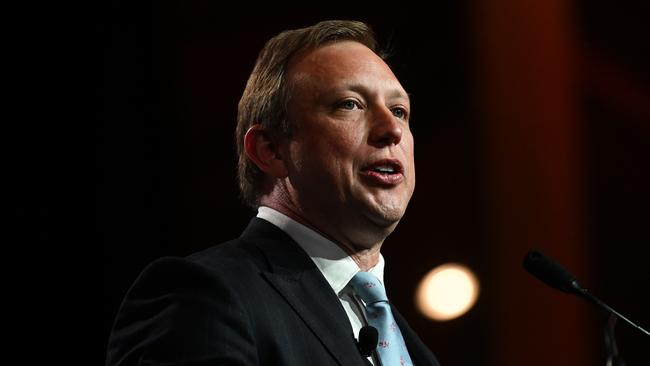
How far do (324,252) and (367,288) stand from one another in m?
0.12

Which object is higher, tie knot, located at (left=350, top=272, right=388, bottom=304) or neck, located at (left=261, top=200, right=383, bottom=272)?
neck, located at (left=261, top=200, right=383, bottom=272)

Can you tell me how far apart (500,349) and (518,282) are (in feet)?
0.97

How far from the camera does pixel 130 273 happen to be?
326cm

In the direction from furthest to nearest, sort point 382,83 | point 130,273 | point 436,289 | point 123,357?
point 436,289, point 130,273, point 382,83, point 123,357

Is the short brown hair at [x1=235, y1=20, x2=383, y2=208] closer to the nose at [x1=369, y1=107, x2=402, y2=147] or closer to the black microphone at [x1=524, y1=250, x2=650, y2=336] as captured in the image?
the nose at [x1=369, y1=107, x2=402, y2=147]

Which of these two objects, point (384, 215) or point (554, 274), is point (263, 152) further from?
point (554, 274)

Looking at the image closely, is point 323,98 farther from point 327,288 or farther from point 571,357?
point 571,357

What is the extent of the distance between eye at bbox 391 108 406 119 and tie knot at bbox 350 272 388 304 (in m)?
0.40

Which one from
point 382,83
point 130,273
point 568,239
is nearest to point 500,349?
point 568,239

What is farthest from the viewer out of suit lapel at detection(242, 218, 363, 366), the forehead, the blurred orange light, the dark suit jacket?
the blurred orange light

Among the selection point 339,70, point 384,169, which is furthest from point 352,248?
point 339,70

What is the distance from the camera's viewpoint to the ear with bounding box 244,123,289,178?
1.99 meters

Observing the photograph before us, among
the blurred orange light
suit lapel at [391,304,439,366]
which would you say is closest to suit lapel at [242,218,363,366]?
suit lapel at [391,304,439,366]

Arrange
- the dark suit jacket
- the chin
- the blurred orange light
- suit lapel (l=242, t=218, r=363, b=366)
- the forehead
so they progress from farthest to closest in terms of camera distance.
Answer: the blurred orange light → the forehead → the chin → suit lapel (l=242, t=218, r=363, b=366) → the dark suit jacket
